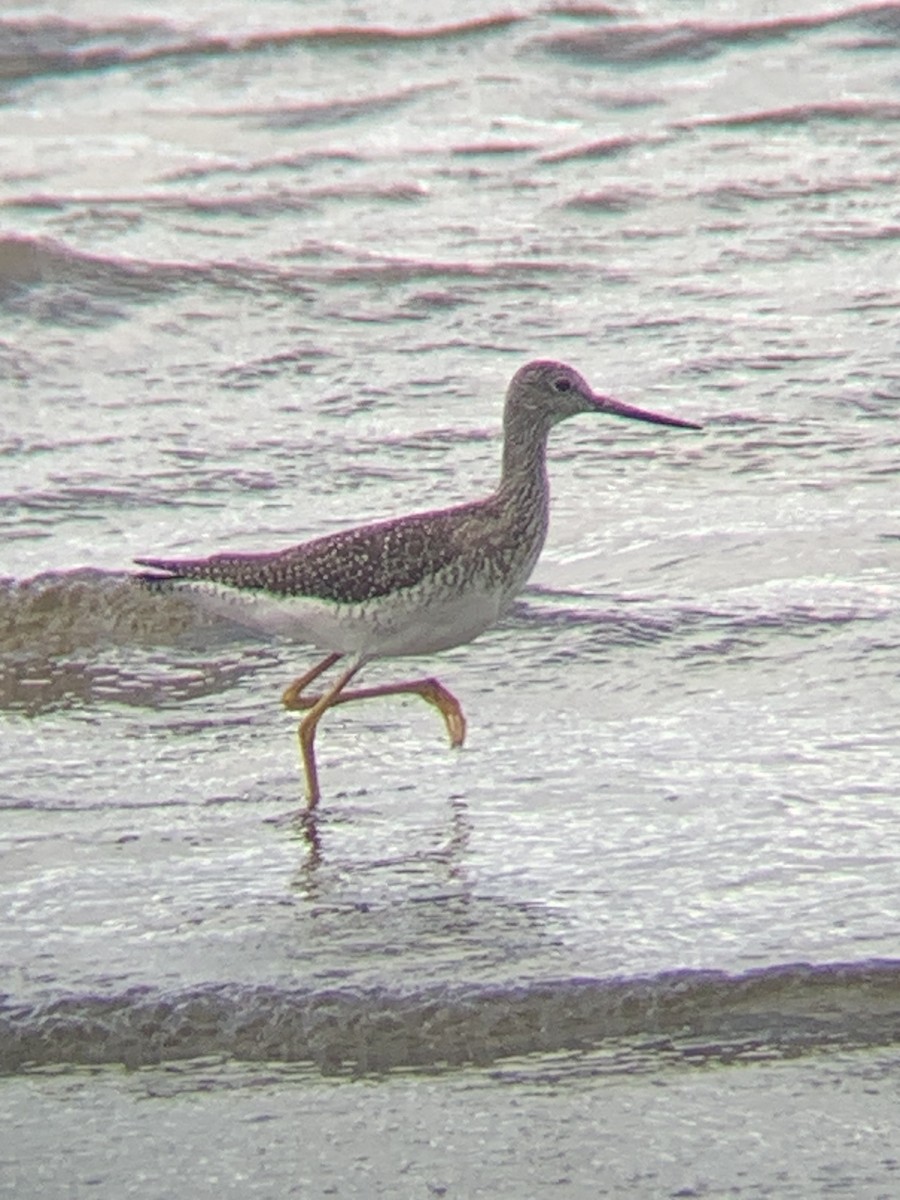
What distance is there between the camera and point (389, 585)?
22.0 ft

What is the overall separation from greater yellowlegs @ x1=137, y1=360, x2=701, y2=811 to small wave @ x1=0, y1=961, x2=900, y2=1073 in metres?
1.26

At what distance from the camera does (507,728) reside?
6.93 metres

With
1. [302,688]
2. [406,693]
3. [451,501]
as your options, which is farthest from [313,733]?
[451,501]

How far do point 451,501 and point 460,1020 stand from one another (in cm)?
379

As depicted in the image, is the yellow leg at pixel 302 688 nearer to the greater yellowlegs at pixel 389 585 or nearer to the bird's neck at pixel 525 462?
the greater yellowlegs at pixel 389 585

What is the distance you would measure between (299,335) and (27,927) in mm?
5682

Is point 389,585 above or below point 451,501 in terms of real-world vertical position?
above

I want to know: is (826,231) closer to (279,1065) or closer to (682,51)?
(682,51)

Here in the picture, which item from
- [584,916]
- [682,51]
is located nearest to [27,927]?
[584,916]

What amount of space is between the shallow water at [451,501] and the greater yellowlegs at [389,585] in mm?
186

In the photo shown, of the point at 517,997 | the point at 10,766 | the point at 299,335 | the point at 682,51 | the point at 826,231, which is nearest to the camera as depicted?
the point at 517,997

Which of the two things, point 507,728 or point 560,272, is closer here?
point 507,728

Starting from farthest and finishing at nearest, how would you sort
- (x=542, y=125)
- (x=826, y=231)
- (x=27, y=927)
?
(x=542, y=125) → (x=826, y=231) → (x=27, y=927)

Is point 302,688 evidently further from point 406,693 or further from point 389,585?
point 389,585
